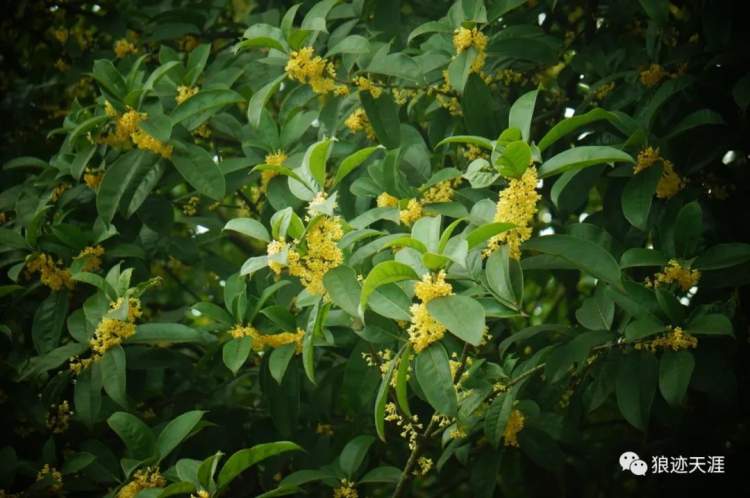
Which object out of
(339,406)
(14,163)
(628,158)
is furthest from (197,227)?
(628,158)

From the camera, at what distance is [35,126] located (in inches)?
127

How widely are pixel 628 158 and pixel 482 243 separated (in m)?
0.34

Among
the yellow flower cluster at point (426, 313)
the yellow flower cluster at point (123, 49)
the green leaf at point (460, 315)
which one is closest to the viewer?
the green leaf at point (460, 315)

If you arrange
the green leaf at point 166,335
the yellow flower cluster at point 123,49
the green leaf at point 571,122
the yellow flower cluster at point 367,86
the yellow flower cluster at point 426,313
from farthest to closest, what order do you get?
1. the yellow flower cluster at point 123,49
2. the yellow flower cluster at point 367,86
3. the green leaf at point 166,335
4. the green leaf at point 571,122
5. the yellow flower cluster at point 426,313

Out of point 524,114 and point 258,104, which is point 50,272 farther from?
point 524,114

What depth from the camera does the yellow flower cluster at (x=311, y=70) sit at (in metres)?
2.21

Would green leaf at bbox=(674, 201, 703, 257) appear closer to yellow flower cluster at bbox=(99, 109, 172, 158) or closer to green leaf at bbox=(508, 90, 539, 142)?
green leaf at bbox=(508, 90, 539, 142)

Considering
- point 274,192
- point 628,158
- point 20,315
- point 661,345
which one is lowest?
point 20,315

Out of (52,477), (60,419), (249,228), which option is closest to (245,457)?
(249,228)

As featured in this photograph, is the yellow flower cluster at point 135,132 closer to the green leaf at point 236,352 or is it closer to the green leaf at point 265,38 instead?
the green leaf at point 265,38

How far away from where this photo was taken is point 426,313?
1.62m

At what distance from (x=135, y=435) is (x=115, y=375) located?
0.20 m

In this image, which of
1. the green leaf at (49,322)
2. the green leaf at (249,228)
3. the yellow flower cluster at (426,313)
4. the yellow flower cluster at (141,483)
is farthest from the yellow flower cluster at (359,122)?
the yellow flower cluster at (141,483)

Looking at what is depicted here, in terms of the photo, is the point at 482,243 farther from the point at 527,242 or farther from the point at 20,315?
the point at 20,315
